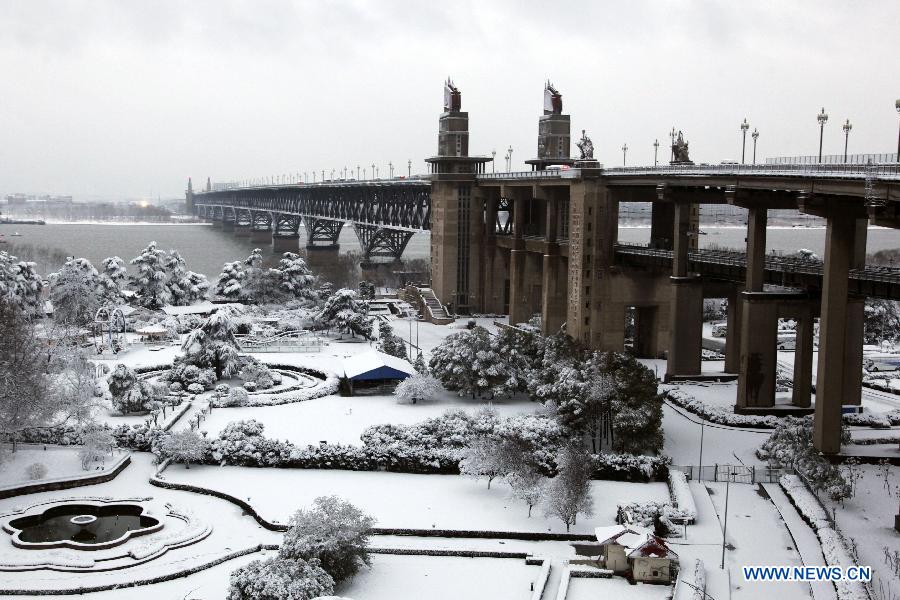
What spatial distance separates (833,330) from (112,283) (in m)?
55.3

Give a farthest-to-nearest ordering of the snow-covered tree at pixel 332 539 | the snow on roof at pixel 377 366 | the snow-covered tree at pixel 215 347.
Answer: the snow-covered tree at pixel 215 347
the snow on roof at pixel 377 366
the snow-covered tree at pixel 332 539

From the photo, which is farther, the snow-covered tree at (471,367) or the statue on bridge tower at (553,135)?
the statue on bridge tower at (553,135)

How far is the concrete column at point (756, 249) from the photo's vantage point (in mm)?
40031

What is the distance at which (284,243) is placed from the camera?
536 ft

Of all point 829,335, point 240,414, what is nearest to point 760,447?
point 829,335

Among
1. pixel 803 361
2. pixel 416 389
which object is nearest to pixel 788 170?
pixel 803 361

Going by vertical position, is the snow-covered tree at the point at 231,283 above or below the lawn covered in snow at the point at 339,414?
above

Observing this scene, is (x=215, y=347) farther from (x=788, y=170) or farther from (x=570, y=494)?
(x=788, y=170)

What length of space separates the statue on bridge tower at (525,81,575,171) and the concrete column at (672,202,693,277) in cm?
2600

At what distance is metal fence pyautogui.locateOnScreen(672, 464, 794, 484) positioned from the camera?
33688 mm

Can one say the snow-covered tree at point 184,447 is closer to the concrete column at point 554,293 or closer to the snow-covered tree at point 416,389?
the snow-covered tree at point 416,389

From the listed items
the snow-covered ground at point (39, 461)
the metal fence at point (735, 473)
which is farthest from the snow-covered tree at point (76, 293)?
the metal fence at point (735, 473)

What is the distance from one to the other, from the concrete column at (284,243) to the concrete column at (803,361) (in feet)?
413

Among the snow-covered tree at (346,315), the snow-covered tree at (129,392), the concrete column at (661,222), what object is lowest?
the snow-covered tree at (129,392)
